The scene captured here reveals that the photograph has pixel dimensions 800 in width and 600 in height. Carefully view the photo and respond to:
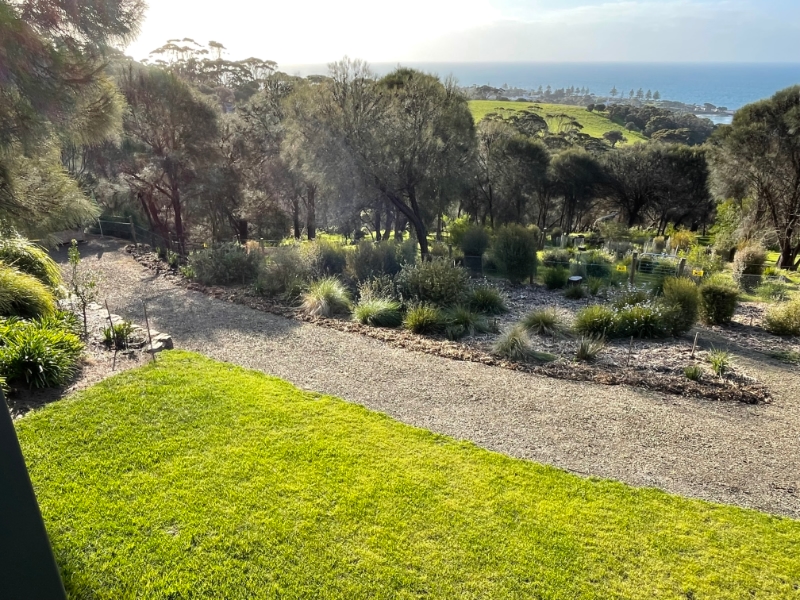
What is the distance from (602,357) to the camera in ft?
25.6

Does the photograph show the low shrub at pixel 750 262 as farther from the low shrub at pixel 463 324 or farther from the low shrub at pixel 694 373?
the low shrub at pixel 463 324

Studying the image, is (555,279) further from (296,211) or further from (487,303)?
(296,211)

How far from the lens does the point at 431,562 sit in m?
3.31

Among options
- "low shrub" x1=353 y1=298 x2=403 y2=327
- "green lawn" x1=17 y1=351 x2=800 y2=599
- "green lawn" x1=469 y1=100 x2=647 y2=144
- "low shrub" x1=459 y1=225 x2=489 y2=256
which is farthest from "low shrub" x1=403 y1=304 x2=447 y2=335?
"green lawn" x1=469 y1=100 x2=647 y2=144

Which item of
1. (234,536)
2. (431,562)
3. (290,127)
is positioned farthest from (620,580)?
(290,127)

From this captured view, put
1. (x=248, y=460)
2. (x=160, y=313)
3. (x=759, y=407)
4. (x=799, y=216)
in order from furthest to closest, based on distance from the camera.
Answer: (x=799, y=216), (x=160, y=313), (x=759, y=407), (x=248, y=460)

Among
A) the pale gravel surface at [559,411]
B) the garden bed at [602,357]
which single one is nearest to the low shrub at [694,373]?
the garden bed at [602,357]

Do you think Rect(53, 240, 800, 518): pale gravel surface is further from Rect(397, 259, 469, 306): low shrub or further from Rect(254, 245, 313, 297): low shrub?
Rect(397, 259, 469, 306): low shrub

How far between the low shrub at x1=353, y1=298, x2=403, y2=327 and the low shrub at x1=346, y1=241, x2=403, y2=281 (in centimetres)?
220

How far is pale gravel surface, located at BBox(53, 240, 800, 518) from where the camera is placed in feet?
15.1

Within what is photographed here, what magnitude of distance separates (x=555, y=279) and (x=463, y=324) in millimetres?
5151

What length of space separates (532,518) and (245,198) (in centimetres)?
1760

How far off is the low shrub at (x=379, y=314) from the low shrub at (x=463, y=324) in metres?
0.99

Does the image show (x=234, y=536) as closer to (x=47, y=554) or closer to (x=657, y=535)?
(x=47, y=554)
